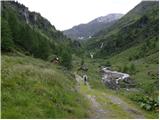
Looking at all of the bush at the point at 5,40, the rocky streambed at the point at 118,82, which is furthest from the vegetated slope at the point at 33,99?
the rocky streambed at the point at 118,82

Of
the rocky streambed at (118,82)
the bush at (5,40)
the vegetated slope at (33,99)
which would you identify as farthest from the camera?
the rocky streambed at (118,82)

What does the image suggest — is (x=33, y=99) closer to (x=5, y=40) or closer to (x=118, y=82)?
(x=5, y=40)

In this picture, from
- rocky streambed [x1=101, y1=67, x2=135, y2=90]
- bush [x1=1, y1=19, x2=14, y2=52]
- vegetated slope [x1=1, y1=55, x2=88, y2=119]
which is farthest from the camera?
rocky streambed [x1=101, y1=67, x2=135, y2=90]

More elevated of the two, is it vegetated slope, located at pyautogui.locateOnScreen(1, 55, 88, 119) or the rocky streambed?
vegetated slope, located at pyautogui.locateOnScreen(1, 55, 88, 119)

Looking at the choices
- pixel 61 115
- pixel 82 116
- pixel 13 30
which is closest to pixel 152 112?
pixel 82 116

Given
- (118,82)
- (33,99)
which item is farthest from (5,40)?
(118,82)

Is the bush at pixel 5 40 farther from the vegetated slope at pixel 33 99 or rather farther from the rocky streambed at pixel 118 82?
the vegetated slope at pixel 33 99

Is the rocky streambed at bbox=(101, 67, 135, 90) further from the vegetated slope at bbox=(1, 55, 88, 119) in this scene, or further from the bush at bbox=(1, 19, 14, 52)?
the vegetated slope at bbox=(1, 55, 88, 119)

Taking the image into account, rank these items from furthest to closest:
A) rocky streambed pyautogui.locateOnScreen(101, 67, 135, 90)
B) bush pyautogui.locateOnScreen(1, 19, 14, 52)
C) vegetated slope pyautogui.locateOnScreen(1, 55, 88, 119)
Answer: rocky streambed pyautogui.locateOnScreen(101, 67, 135, 90) → bush pyautogui.locateOnScreen(1, 19, 14, 52) → vegetated slope pyautogui.locateOnScreen(1, 55, 88, 119)

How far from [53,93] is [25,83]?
8.29ft

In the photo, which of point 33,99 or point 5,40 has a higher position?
point 5,40

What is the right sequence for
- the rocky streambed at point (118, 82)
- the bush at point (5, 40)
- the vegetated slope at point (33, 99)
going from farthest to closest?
the rocky streambed at point (118, 82)
the bush at point (5, 40)
the vegetated slope at point (33, 99)

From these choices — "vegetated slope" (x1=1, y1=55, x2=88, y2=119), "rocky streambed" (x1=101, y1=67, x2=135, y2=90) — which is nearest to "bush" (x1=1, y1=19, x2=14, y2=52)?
"rocky streambed" (x1=101, y1=67, x2=135, y2=90)

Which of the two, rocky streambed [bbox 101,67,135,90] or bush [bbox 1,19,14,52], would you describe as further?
rocky streambed [bbox 101,67,135,90]
